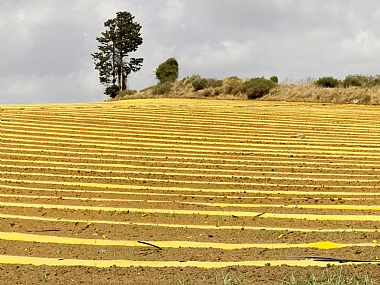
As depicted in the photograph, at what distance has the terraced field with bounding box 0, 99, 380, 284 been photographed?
3.61 meters

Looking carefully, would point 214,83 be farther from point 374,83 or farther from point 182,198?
point 182,198

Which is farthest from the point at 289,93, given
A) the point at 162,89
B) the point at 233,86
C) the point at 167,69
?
the point at 167,69

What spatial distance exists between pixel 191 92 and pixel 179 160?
441 inches

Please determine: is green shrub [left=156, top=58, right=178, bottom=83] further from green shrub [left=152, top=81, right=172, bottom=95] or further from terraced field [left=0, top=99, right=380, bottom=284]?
terraced field [left=0, top=99, right=380, bottom=284]

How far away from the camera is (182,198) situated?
5402 mm

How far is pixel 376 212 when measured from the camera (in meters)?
5.03

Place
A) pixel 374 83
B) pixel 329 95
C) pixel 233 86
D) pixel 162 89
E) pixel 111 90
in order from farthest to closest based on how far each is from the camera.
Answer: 1. pixel 111 90
2. pixel 162 89
3. pixel 233 86
4. pixel 374 83
5. pixel 329 95

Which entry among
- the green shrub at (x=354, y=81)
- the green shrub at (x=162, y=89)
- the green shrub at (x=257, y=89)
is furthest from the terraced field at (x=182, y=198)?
the green shrub at (x=162, y=89)

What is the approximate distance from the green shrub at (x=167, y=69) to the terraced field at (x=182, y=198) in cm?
1290

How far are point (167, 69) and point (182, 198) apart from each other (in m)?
17.7

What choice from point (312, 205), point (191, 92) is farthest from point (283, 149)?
point (191, 92)

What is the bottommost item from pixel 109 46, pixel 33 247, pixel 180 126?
pixel 33 247

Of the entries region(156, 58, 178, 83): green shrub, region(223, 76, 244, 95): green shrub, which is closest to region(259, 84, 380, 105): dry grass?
region(223, 76, 244, 95): green shrub

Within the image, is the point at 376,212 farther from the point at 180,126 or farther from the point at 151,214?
the point at 180,126
